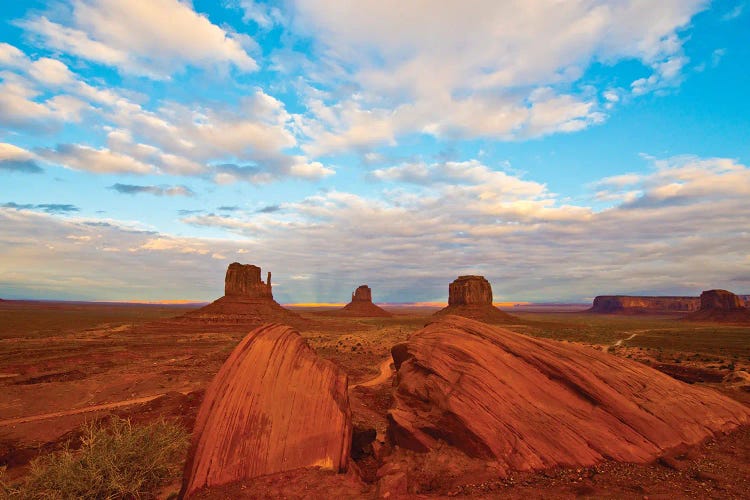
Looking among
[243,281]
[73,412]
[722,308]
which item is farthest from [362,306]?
[73,412]

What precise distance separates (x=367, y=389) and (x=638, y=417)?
663 inches

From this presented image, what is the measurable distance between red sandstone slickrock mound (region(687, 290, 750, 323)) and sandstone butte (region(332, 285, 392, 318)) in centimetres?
11449

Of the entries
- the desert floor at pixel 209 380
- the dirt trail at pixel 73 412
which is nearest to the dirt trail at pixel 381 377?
the desert floor at pixel 209 380

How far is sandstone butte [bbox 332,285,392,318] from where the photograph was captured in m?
161

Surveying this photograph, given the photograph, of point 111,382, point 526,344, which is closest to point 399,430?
point 526,344

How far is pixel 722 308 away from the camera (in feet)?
445

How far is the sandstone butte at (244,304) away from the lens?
92375 mm

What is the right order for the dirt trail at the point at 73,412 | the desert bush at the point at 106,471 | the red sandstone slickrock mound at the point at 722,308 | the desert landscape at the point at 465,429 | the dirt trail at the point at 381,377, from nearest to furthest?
1. the desert landscape at the point at 465,429
2. the desert bush at the point at 106,471
3. the dirt trail at the point at 73,412
4. the dirt trail at the point at 381,377
5. the red sandstone slickrock mound at the point at 722,308

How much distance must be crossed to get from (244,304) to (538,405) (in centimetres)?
10160

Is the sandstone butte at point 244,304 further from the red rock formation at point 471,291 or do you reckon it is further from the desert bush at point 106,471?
the desert bush at point 106,471

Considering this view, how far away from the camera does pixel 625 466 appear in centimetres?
886

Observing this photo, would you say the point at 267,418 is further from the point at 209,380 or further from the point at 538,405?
the point at 209,380

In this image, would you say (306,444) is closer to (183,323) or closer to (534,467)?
(534,467)

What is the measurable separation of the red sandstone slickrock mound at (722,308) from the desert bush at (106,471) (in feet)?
Answer: 540
